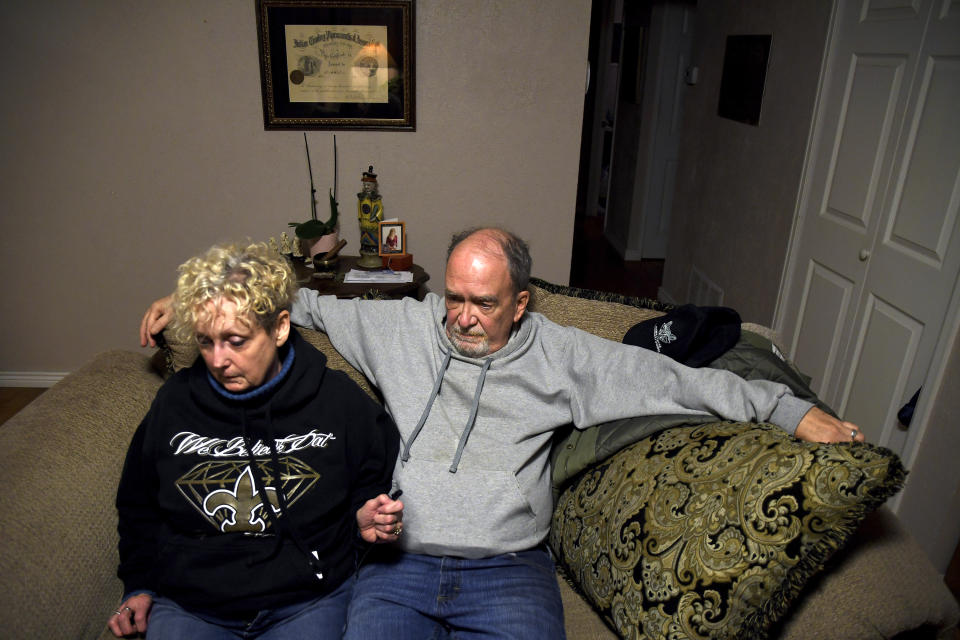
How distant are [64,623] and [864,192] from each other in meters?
2.73

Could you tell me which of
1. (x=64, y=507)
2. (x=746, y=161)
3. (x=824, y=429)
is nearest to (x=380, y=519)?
(x=64, y=507)

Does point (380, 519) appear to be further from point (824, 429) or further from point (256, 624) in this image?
point (824, 429)

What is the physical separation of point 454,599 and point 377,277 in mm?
1459

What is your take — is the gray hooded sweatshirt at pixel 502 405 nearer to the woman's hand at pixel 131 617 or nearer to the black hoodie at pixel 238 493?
the black hoodie at pixel 238 493

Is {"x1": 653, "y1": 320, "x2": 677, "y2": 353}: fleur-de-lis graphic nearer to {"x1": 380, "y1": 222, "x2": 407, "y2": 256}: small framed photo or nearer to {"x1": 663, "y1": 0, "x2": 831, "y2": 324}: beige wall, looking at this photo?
{"x1": 380, "y1": 222, "x2": 407, "y2": 256}: small framed photo

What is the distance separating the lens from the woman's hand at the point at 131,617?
4.03ft

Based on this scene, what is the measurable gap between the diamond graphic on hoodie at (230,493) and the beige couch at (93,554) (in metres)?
0.24

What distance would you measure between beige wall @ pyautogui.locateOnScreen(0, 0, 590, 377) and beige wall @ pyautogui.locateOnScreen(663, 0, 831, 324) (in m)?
1.00

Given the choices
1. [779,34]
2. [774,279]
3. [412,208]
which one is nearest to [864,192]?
[774,279]

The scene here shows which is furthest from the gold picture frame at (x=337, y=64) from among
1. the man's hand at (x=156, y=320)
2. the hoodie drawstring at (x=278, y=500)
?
the hoodie drawstring at (x=278, y=500)

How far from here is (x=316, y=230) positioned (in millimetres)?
2564

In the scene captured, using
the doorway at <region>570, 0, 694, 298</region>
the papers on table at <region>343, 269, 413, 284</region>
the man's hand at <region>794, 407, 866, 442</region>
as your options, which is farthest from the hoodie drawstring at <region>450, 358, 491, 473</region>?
the doorway at <region>570, 0, 694, 298</region>

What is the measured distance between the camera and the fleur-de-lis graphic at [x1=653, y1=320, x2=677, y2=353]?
1.47 metres

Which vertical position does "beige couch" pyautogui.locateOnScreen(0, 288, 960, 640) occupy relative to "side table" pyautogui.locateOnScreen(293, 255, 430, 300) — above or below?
below
